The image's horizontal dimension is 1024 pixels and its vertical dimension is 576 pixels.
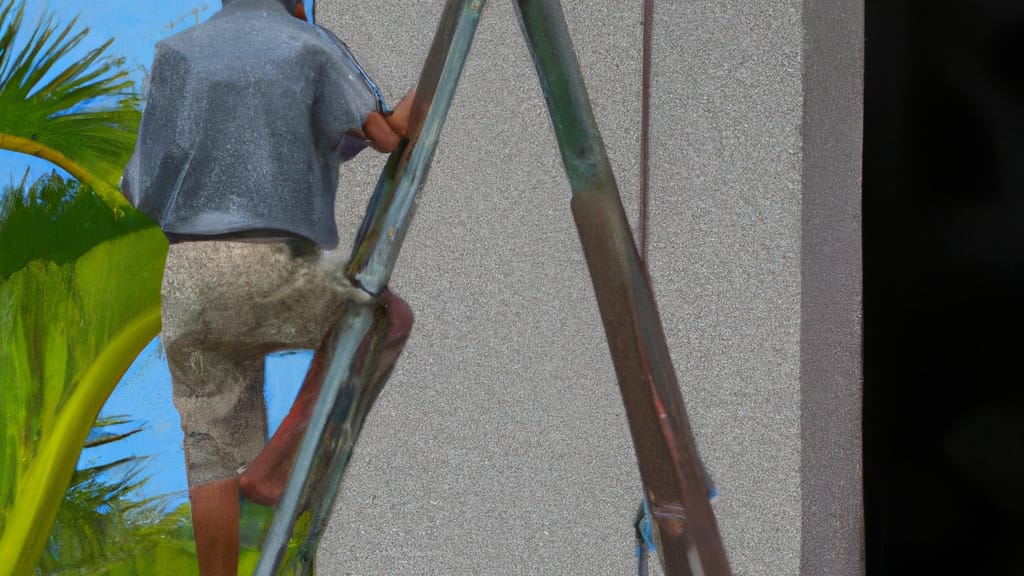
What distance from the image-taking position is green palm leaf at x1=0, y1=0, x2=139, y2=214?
1672mm

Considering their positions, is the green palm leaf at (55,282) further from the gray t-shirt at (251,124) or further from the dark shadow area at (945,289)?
the dark shadow area at (945,289)

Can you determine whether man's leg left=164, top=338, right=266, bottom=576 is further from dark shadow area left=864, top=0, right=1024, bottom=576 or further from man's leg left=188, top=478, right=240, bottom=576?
dark shadow area left=864, top=0, right=1024, bottom=576

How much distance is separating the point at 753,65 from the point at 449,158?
0.42 meters

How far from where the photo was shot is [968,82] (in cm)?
139

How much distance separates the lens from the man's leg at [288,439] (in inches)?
42.4

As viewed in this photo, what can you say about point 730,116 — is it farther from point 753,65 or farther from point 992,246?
point 992,246

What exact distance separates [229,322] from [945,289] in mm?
859

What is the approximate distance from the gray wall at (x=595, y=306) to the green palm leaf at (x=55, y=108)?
0.37 meters

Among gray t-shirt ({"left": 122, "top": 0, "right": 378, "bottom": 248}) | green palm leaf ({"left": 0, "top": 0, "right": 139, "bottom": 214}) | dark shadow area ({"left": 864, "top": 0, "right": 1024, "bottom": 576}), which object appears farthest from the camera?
green palm leaf ({"left": 0, "top": 0, "right": 139, "bottom": 214})

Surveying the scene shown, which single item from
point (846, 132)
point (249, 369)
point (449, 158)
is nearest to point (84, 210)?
point (449, 158)

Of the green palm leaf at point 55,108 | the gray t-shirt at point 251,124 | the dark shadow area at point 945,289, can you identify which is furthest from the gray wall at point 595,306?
the gray t-shirt at point 251,124

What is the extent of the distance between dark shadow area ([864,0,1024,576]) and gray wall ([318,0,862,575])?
0.11ft

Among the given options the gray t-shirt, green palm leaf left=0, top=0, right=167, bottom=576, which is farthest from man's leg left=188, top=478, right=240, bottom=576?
green palm leaf left=0, top=0, right=167, bottom=576

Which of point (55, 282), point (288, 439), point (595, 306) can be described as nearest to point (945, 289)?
point (595, 306)
